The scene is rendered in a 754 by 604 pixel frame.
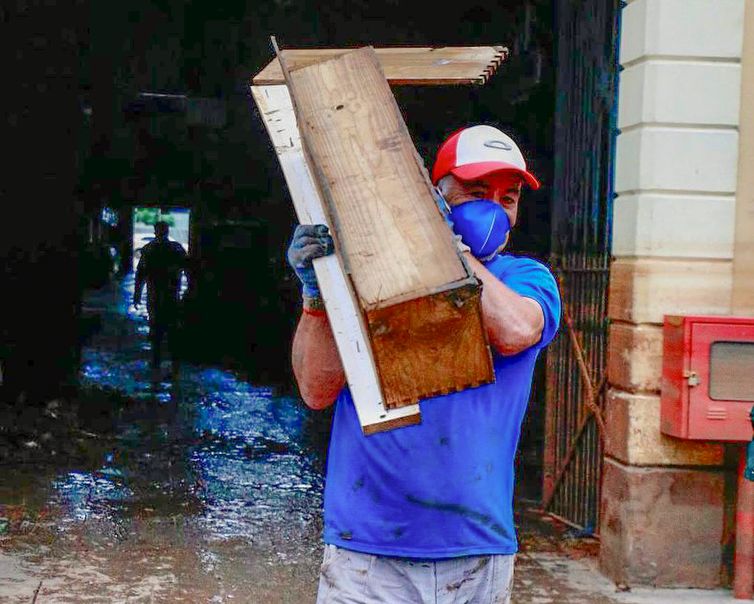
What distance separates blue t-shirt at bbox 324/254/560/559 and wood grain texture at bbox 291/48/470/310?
44 cm

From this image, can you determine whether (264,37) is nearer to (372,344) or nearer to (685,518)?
(685,518)

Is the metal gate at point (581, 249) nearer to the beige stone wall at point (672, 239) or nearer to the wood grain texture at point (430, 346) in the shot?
the beige stone wall at point (672, 239)

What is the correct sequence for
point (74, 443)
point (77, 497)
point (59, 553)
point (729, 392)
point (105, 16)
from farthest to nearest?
point (105, 16) < point (74, 443) < point (77, 497) < point (59, 553) < point (729, 392)

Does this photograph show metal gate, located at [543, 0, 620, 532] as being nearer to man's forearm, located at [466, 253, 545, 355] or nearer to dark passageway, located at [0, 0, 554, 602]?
dark passageway, located at [0, 0, 554, 602]

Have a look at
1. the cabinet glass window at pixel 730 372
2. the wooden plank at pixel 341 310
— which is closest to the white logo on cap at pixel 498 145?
the wooden plank at pixel 341 310

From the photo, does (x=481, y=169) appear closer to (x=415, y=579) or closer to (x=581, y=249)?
(x=415, y=579)

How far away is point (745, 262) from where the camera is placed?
19.5 ft

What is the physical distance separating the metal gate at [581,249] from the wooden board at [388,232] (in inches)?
159

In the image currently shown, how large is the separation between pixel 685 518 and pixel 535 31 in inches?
212

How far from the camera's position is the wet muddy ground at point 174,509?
587 cm

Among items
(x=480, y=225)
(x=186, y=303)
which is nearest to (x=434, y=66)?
(x=480, y=225)

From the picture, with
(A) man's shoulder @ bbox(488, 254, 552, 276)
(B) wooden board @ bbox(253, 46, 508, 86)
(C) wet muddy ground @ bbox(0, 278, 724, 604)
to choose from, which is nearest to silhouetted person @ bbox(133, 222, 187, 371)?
(C) wet muddy ground @ bbox(0, 278, 724, 604)

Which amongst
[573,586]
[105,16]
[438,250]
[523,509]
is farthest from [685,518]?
[105,16]

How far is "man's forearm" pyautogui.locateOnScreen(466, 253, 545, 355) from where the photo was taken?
8.34 feet
